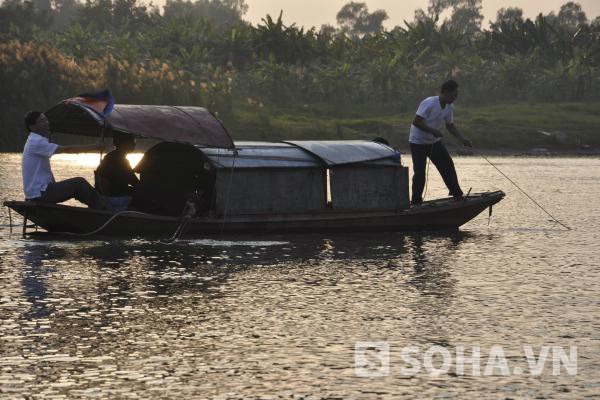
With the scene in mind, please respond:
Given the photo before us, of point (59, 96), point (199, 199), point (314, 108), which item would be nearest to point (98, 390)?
point (199, 199)

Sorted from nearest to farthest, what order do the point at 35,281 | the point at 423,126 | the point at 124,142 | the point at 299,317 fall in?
the point at 299,317 → the point at 35,281 → the point at 124,142 → the point at 423,126

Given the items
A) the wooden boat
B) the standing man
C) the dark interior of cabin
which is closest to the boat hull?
the wooden boat

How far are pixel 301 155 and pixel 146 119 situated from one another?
Answer: 2.18m

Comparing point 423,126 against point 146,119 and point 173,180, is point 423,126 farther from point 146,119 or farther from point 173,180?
point 146,119

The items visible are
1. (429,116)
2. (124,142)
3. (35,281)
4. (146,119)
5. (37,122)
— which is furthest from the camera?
(429,116)

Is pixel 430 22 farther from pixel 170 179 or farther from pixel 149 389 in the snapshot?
pixel 149 389

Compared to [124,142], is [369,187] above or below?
below

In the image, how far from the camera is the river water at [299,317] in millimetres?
6949

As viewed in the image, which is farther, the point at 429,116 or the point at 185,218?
the point at 429,116

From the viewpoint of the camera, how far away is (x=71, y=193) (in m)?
14.5

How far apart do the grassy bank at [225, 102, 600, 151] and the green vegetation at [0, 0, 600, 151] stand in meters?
0.08

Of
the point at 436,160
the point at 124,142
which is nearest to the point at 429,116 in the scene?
the point at 436,160

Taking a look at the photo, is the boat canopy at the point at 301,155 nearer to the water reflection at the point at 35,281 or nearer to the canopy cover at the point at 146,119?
the canopy cover at the point at 146,119

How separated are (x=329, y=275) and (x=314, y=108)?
42454mm
